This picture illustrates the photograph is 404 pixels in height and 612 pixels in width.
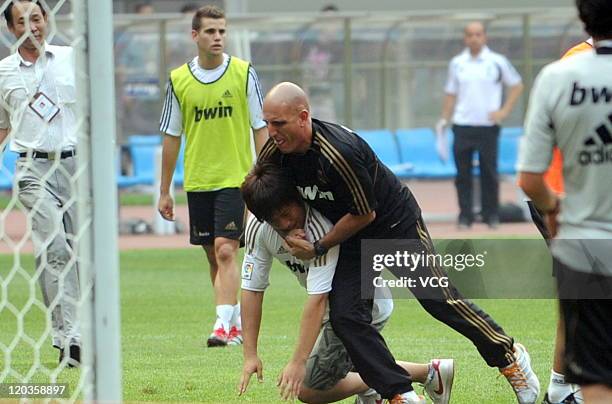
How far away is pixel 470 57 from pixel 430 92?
4580 mm

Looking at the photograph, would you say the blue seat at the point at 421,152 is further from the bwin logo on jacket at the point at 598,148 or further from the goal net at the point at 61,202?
the bwin logo on jacket at the point at 598,148

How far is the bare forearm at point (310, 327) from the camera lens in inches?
243

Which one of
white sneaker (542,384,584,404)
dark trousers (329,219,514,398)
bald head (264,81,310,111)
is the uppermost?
bald head (264,81,310,111)

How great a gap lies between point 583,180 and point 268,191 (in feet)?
6.05

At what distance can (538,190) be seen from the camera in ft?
15.6

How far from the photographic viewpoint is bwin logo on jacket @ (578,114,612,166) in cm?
459

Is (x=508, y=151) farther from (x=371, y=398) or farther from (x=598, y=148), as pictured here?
(x=598, y=148)

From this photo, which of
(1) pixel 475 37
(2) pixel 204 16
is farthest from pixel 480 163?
(2) pixel 204 16

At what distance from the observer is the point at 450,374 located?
692 cm

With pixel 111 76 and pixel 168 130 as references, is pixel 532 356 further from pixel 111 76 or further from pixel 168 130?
pixel 111 76

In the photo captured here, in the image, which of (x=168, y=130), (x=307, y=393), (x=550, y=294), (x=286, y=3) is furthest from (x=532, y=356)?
(x=286, y=3)

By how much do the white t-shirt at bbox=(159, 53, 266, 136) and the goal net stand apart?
1193mm

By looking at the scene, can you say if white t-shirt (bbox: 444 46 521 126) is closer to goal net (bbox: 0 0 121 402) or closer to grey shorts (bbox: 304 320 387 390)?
goal net (bbox: 0 0 121 402)

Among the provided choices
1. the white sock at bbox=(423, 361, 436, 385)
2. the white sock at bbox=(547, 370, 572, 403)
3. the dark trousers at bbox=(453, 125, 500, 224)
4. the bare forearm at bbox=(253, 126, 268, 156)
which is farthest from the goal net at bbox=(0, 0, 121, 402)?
the dark trousers at bbox=(453, 125, 500, 224)
